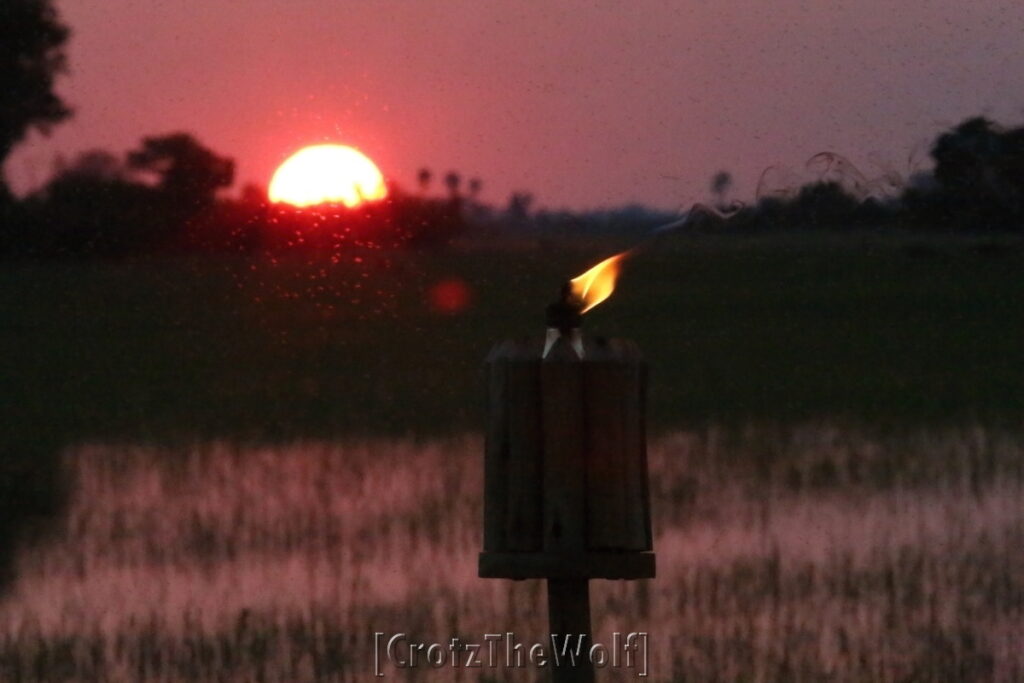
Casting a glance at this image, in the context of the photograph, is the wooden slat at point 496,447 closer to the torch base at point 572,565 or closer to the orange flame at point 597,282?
the torch base at point 572,565

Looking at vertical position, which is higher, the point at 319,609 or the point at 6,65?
the point at 6,65

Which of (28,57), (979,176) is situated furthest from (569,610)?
(28,57)

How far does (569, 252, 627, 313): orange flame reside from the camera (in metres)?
3.97

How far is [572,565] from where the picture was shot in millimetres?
3783

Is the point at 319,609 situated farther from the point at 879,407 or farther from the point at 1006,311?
the point at 1006,311

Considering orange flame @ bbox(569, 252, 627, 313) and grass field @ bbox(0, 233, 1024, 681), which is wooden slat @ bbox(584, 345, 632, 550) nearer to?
orange flame @ bbox(569, 252, 627, 313)

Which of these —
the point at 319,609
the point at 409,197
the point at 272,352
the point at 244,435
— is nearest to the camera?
the point at 319,609

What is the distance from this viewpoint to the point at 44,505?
28.7 ft

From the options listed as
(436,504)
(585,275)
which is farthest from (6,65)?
(585,275)

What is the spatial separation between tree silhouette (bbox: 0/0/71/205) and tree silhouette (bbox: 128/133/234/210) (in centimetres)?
501

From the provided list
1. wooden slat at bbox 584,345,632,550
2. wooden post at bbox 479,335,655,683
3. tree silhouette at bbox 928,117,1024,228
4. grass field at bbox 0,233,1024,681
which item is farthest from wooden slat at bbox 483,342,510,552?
tree silhouette at bbox 928,117,1024,228

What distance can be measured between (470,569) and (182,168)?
25.2ft

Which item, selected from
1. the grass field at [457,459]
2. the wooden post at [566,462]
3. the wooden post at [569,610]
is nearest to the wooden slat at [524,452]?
the wooden post at [566,462]

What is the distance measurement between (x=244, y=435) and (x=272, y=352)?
151 inches
